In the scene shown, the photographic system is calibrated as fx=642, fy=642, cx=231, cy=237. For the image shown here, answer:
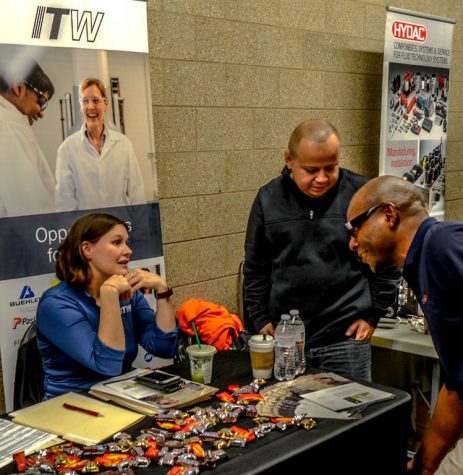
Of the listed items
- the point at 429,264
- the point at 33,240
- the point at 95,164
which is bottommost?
the point at 33,240

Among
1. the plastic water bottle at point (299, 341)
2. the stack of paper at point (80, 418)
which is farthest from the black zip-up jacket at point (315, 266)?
the stack of paper at point (80, 418)

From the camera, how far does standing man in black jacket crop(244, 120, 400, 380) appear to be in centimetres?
243

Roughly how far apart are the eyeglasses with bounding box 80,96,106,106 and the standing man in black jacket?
2.50 feet

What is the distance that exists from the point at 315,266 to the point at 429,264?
0.97m

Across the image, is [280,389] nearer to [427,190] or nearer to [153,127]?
[153,127]

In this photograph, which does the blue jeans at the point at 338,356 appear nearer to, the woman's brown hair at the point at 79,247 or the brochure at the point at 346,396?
the brochure at the point at 346,396

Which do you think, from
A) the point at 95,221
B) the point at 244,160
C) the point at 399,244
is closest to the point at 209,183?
the point at 244,160

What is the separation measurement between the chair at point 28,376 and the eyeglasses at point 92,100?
3.15ft

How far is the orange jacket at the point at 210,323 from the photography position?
2.88 m

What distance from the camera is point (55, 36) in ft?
7.97

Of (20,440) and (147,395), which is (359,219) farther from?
(20,440)

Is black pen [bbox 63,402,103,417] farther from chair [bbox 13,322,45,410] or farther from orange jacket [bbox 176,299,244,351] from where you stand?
orange jacket [bbox 176,299,244,351]

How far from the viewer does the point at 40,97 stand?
7.95 ft

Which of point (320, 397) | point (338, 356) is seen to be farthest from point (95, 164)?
point (320, 397)
